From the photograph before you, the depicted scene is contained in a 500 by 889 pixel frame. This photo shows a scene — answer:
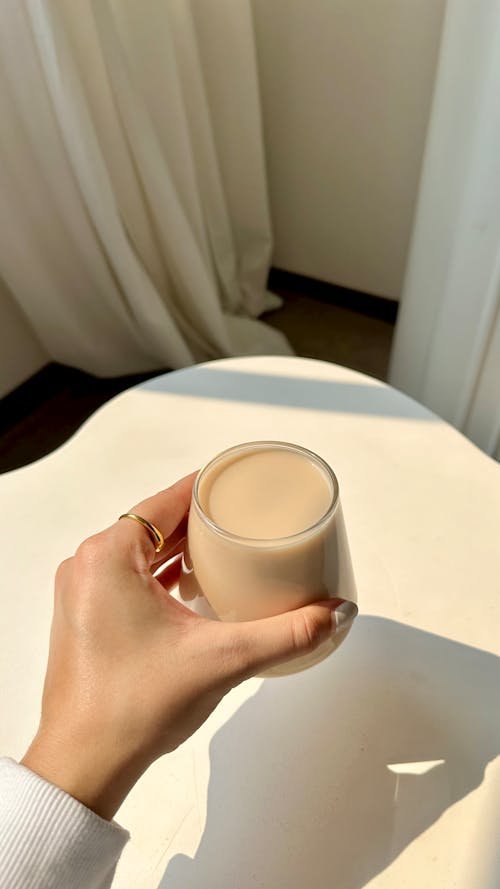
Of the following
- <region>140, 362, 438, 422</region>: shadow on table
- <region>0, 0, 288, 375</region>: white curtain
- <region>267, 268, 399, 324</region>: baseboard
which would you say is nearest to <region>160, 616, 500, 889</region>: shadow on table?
<region>140, 362, 438, 422</region>: shadow on table

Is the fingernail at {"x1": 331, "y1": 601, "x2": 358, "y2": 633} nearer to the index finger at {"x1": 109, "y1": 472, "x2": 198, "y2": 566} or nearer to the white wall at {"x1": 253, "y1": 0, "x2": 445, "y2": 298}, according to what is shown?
the index finger at {"x1": 109, "y1": 472, "x2": 198, "y2": 566}

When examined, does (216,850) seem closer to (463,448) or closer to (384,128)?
(463,448)

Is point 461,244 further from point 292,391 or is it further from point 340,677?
point 340,677

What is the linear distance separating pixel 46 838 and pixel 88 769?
39 mm

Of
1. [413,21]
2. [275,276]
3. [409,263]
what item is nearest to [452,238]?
[409,263]

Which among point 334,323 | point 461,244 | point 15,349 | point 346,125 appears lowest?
point 334,323

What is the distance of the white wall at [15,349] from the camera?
118 centimetres

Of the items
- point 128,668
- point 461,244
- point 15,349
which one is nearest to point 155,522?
point 128,668

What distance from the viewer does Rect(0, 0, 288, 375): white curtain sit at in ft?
2.74

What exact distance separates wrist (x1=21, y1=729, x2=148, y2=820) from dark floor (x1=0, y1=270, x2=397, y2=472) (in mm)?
971

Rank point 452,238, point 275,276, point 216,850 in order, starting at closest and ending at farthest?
point 216,850
point 452,238
point 275,276

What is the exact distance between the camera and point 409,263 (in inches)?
34.3

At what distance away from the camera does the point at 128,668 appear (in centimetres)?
37

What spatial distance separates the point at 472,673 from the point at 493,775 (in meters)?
0.07
